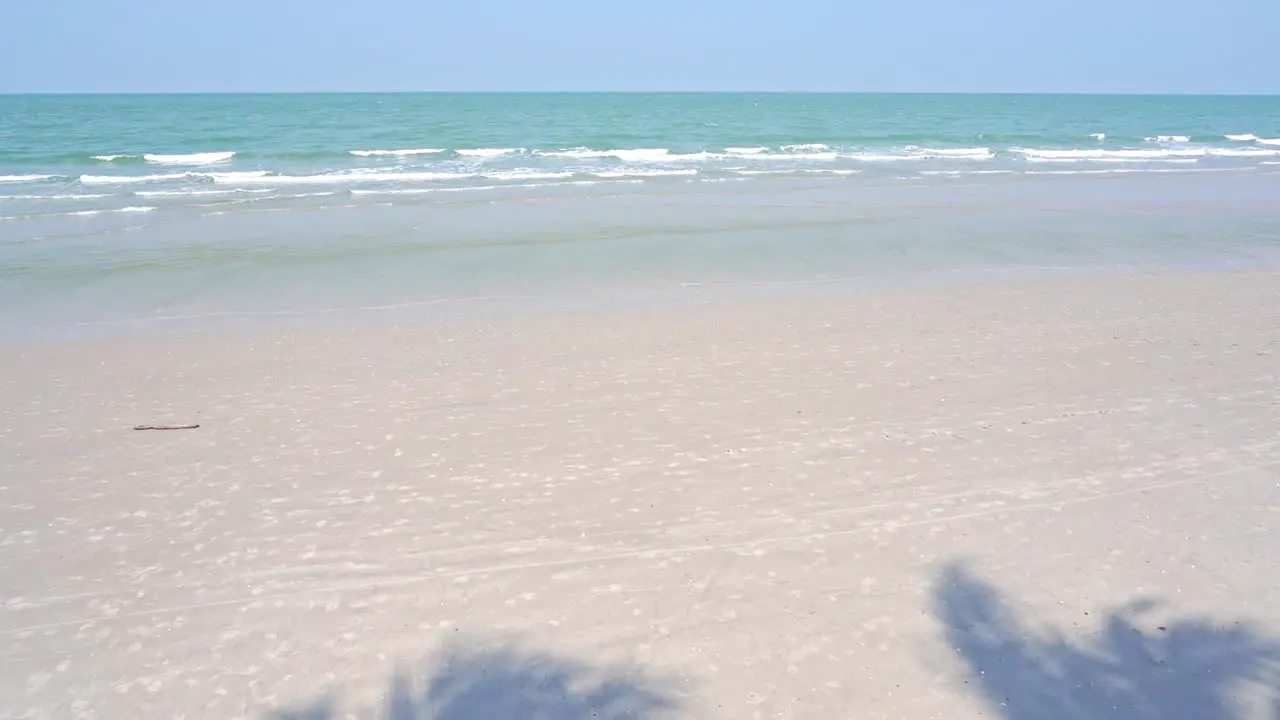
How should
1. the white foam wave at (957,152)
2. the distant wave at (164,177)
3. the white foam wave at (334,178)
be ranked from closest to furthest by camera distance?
the distant wave at (164,177) → the white foam wave at (334,178) → the white foam wave at (957,152)

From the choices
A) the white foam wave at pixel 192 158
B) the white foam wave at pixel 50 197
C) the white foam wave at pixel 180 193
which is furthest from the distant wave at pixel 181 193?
the white foam wave at pixel 192 158

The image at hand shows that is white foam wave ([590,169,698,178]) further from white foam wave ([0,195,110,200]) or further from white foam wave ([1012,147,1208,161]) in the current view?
white foam wave ([1012,147,1208,161])

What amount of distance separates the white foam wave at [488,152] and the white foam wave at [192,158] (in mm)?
7779

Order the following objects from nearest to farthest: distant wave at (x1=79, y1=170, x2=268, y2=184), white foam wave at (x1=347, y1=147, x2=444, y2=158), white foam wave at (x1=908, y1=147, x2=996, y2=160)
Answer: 1. distant wave at (x1=79, y1=170, x2=268, y2=184)
2. white foam wave at (x1=347, y1=147, x2=444, y2=158)
3. white foam wave at (x1=908, y1=147, x2=996, y2=160)

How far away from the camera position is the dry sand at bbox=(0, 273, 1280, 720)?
161 inches

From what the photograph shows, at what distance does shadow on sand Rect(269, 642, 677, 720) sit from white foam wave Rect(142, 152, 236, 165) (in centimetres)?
2840

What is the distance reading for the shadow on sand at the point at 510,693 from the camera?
3.87m

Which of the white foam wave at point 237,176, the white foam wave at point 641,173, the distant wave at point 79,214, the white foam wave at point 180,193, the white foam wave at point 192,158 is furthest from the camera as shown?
the white foam wave at point 192,158

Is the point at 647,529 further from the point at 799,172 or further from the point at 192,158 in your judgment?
the point at 192,158

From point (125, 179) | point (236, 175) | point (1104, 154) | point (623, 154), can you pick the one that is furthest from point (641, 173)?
point (1104, 154)

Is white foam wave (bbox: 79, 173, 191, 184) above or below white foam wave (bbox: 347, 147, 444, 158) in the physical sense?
below

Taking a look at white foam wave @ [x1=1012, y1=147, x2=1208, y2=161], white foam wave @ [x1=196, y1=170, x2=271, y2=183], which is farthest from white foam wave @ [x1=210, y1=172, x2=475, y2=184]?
white foam wave @ [x1=1012, y1=147, x2=1208, y2=161]

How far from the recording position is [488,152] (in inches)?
1262

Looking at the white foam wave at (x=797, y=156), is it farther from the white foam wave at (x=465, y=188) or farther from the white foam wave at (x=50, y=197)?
the white foam wave at (x=50, y=197)
